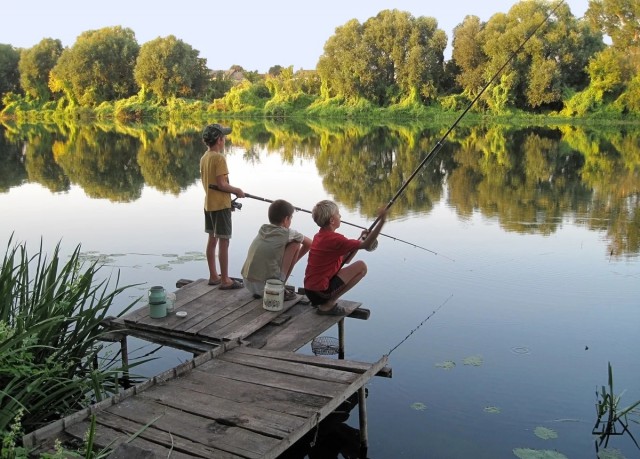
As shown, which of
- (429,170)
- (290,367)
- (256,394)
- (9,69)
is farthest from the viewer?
(9,69)

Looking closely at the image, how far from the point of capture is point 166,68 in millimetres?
55500

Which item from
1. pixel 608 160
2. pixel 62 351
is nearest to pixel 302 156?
pixel 608 160

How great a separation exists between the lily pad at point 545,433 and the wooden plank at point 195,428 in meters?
2.03

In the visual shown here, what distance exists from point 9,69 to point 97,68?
14894 millimetres

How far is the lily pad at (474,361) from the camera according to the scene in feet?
17.9

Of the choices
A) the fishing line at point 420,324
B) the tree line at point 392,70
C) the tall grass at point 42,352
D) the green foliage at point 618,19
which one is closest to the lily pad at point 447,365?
the fishing line at point 420,324

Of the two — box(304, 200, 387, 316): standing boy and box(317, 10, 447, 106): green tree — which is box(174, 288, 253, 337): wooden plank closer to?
box(304, 200, 387, 316): standing boy

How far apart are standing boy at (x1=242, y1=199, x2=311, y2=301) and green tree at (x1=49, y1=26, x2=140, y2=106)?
5843 centimetres

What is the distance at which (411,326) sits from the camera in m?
6.37

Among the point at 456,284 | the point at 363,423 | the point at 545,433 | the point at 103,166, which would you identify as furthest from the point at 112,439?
the point at 103,166

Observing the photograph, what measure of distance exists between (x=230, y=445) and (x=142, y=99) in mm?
57219

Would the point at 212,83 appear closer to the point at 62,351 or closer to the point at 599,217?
the point at 599,217

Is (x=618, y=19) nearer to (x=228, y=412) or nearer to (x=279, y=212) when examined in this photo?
(x=279, y=212)

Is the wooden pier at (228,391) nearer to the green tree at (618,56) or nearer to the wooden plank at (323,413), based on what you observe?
the wooden plank at (323,413)
